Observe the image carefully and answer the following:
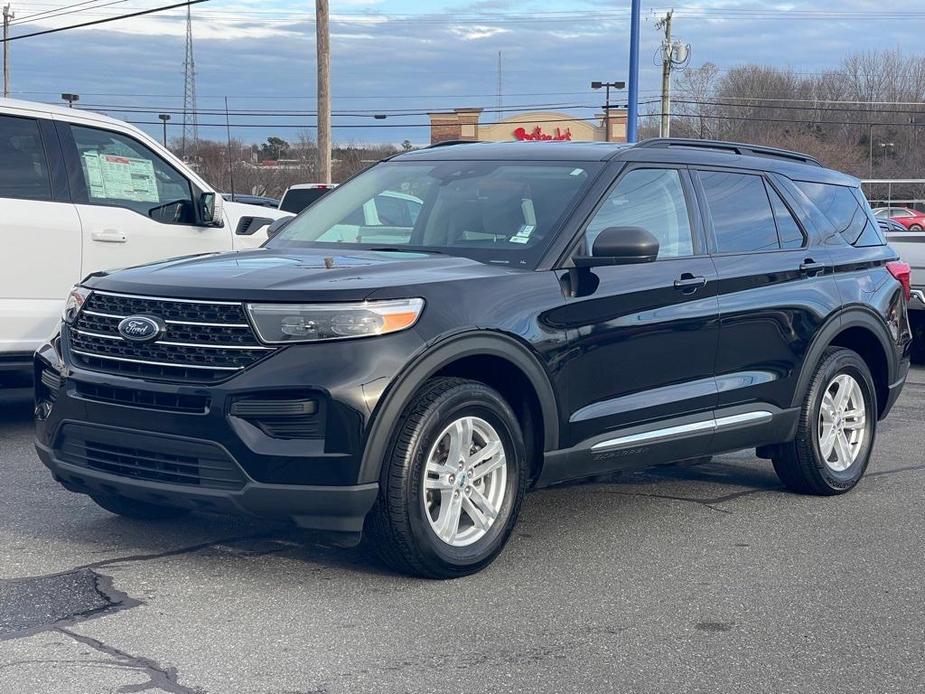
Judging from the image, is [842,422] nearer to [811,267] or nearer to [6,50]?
[811,267]

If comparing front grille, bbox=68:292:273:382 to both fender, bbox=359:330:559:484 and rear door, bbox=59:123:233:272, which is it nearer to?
fender, bbox=359:330:559:484

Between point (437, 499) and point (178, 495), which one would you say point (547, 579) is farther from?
point (178, 495)

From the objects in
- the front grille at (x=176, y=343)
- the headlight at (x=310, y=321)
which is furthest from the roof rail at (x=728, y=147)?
the front grille at (x=176, y=343)

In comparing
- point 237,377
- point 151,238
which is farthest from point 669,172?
point 151,238

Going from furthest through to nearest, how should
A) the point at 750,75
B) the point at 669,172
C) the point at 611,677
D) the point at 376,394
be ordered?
1. the point at 750,75
2. the point at 669,172
3. the point at 376,394
4. the point at 611,677

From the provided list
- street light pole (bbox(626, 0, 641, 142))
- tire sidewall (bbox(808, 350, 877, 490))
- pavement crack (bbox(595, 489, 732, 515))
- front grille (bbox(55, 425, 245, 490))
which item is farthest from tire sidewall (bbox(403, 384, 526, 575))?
street light pole (bbox(626, 0, 641, 142))

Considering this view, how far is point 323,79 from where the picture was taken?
25.4m

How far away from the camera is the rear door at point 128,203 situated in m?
8.24

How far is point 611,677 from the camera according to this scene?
411cm

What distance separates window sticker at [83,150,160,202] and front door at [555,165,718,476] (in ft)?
12.8

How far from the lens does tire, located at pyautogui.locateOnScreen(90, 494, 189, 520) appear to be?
Answer: 18.9 feet

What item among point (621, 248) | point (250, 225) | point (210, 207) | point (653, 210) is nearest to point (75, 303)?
point (621, 248)

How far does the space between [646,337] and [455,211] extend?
1.08 m

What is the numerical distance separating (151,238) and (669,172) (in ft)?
12.8
